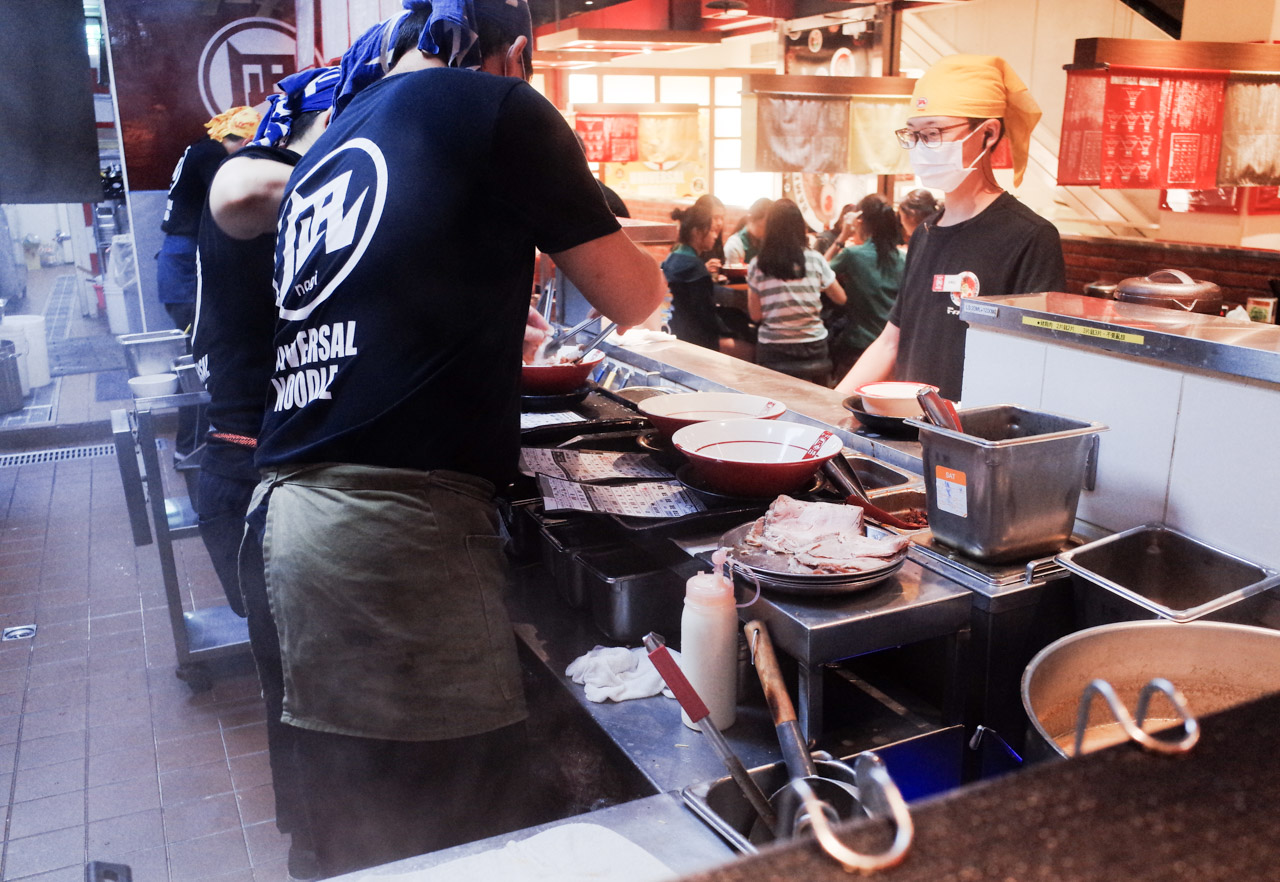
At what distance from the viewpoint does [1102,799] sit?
48 centimetres

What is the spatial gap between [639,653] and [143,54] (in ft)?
17.2

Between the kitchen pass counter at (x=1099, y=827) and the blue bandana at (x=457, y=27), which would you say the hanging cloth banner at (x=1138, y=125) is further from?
the kitchen pass counter at (x=1099, y=827)

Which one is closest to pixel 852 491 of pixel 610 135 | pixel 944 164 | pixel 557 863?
pixel 557 863

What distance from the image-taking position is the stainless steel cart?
3463 mm

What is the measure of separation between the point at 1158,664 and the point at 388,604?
45.6 inches

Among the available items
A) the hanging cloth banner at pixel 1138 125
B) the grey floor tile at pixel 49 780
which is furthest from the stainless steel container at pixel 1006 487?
the hanging cloth banner at pixel 1138 125

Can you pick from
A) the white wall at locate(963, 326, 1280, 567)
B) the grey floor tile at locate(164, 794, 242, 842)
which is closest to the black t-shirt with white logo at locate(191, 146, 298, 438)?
the grey floor tile at locate(164, 794, 242, 842)

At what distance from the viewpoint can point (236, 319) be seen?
2.37m

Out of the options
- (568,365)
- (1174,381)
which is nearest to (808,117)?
(568,365)

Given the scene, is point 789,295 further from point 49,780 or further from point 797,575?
point 797,575

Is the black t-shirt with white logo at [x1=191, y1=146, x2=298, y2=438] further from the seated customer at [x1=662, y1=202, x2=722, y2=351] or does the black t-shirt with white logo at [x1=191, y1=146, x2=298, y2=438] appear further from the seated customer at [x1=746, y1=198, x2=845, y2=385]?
the seated customer at [x1=662, y1=202, x2=722, y2=351]

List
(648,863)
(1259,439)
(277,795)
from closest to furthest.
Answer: (648,863), (1259,439), (277,795)

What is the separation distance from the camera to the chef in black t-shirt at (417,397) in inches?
61.9

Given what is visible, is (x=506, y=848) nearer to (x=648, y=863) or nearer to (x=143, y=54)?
(x=648, y=863)
